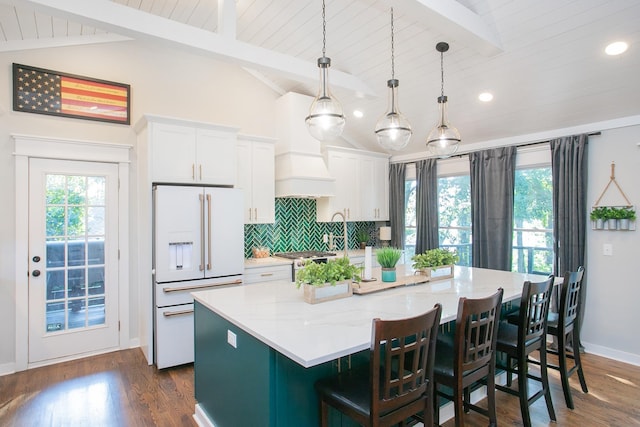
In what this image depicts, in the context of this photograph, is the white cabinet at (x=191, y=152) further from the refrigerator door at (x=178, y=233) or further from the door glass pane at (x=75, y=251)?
the door glass pane at (x=75, y=251)

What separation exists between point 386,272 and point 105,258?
303cm

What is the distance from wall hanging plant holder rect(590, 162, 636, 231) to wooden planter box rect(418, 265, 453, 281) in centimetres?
179

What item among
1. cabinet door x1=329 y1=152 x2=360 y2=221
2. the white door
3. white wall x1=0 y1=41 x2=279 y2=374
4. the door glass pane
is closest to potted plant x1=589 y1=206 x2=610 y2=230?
cabinet door x1=329 y1=152 x2=360 y2=221

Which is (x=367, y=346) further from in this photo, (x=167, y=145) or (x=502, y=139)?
(x=502, y=139)

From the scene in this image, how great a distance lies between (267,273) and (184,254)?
1.02 m

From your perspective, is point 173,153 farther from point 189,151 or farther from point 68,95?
point 68,95

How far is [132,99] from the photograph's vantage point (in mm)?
4035

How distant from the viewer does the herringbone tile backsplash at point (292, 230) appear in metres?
4.86

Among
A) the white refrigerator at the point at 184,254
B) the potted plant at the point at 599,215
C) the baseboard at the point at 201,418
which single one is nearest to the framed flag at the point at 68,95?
the white refrigerator at the point at 184,254

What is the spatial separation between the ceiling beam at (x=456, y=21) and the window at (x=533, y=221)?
1.80 m

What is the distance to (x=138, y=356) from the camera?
3795mm

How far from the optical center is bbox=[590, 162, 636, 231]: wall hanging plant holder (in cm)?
350

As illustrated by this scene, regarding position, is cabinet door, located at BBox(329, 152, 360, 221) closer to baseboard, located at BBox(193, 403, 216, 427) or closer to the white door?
the white door

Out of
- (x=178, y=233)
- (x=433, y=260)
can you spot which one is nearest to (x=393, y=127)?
(x=433, y=260)
